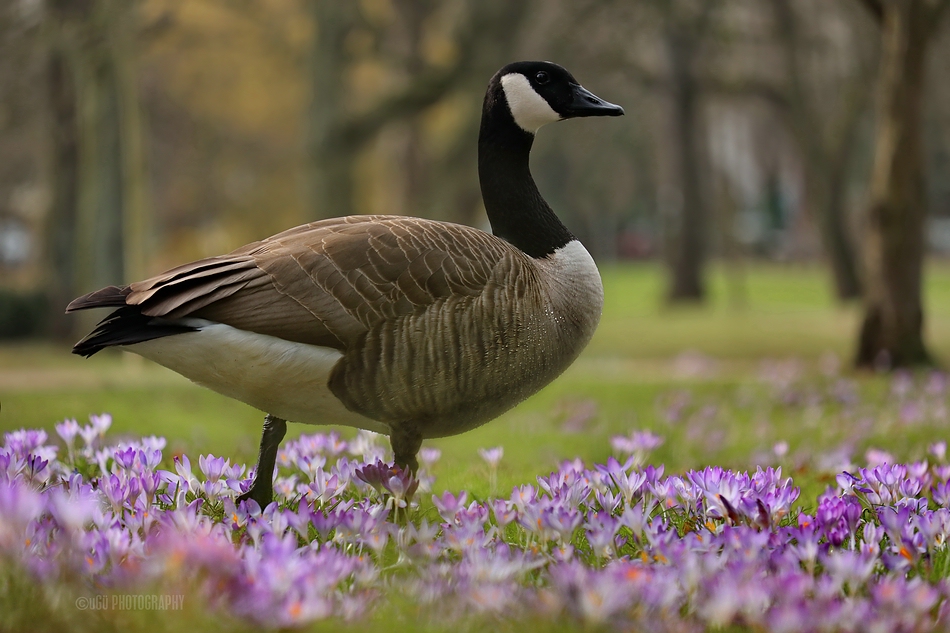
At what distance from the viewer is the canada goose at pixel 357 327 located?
149 inches

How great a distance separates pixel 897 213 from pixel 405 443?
10.1 m

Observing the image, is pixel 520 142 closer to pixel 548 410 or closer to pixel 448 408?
pixel 448 408

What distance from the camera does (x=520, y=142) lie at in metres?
4.94

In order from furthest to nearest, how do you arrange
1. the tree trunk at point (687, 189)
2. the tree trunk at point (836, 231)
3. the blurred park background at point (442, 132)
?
the tree trunk at point (687, 189), the tree trunk at point (836, 231), the blurred park background at point (442, 132)

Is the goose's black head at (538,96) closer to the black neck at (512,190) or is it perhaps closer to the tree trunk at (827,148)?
the black neck at (512,190)

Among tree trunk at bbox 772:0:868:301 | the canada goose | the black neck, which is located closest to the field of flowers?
the canada goose

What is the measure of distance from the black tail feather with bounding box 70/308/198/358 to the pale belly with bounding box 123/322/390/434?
2.1 inches

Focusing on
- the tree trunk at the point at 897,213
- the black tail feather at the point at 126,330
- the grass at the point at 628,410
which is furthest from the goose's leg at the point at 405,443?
the tree trunk at the point at 897,213

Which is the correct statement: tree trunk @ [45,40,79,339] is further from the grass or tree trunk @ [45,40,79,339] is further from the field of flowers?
the field of flowers

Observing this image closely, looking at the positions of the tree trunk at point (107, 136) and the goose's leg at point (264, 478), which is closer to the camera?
the goose's leg at point (264, 478)

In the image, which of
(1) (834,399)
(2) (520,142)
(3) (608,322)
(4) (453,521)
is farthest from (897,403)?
(3) (608,322)

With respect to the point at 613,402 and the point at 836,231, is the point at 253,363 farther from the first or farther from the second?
the point at 836,231

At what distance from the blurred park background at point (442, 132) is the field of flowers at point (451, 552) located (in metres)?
4.90

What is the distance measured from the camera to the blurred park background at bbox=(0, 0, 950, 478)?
41.0ft
